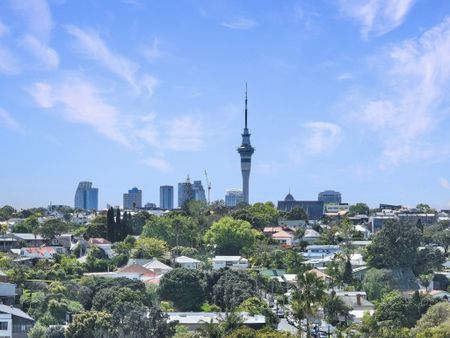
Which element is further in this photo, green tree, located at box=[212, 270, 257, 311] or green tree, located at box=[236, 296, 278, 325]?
green tree, located at box=[212, 270, 257, 311]

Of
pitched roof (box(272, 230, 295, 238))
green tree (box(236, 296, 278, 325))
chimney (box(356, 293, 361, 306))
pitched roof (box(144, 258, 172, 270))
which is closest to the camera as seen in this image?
green tree (box(236, 296, 278, 325))

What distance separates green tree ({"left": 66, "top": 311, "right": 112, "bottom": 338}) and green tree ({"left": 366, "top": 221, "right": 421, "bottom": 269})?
101 ft

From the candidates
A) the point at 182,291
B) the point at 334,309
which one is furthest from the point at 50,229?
the point at 334,309

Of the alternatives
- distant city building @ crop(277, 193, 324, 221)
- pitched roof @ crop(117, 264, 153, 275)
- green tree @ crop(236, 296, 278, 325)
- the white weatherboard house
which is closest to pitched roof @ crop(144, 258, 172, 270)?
pitched roof @ crop(117, 264, 153, 275)

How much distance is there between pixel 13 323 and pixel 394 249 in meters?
34.0

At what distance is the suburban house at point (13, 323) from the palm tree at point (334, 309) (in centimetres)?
1725

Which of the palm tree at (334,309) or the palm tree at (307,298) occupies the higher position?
the palm tree at (307,298)

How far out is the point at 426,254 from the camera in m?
65.9

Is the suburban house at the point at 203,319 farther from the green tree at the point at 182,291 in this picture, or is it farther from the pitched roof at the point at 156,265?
the pitched roof at the point at 156,265

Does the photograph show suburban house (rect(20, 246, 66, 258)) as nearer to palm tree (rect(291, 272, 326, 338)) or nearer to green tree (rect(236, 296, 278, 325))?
green tree (rect(236, 296, 278, 325))

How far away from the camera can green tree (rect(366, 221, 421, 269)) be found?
63.3m

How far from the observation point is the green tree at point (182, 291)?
50.4 metres

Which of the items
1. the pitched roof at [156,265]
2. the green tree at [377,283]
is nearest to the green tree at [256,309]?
the green tree at [377,283]

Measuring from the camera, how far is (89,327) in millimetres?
39375
